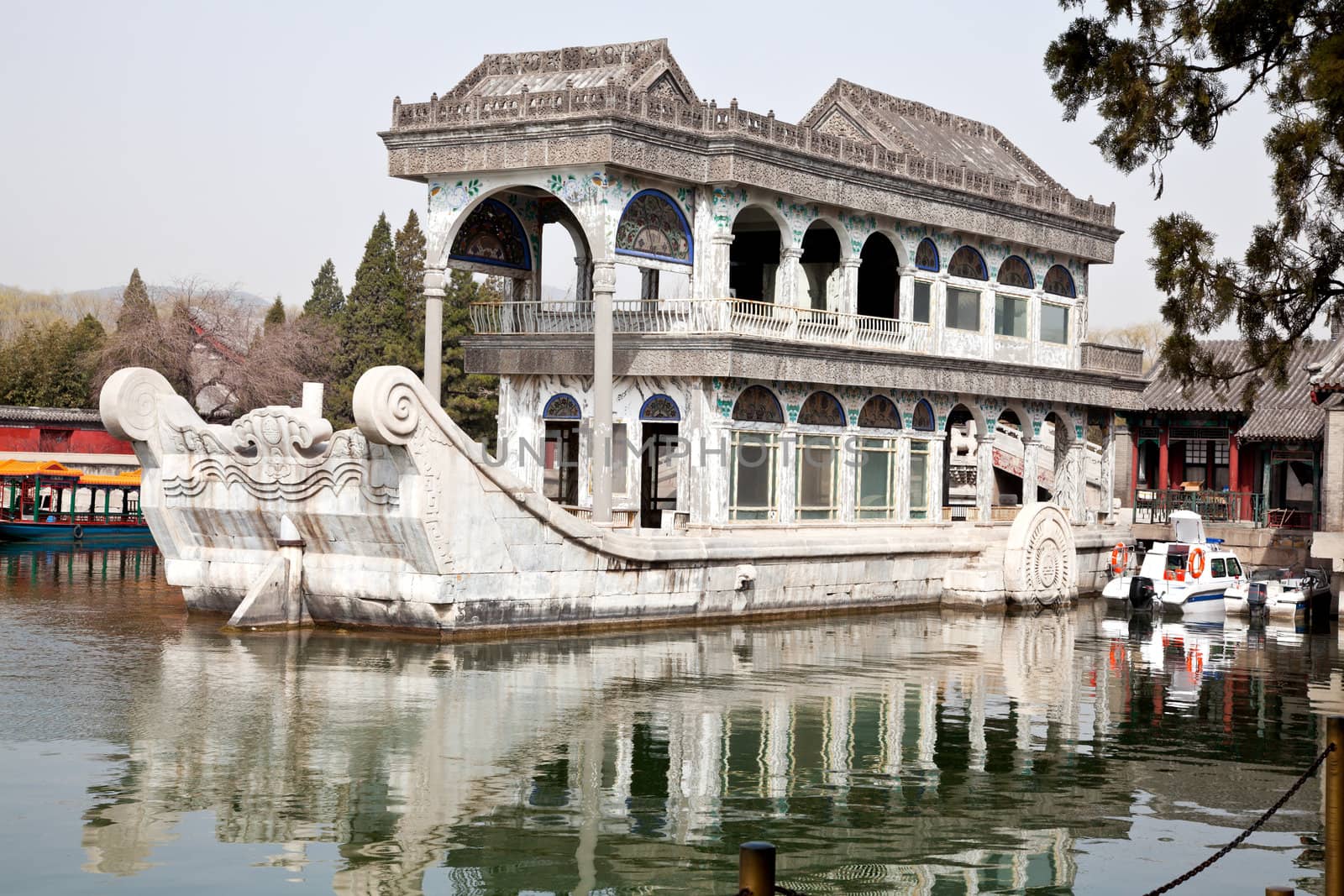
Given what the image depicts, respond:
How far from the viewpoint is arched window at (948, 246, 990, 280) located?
34281 mm

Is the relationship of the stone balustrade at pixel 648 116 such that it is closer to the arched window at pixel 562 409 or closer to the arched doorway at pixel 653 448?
the arched doorway at pixel 653 448

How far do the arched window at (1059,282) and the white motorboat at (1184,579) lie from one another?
646 cm

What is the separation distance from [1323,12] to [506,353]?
17.8 meters

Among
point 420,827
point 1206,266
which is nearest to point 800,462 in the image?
point 1206,266

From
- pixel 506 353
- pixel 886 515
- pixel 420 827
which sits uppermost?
pixel 506 353

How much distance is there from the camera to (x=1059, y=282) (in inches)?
1473

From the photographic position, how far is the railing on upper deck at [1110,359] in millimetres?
37969

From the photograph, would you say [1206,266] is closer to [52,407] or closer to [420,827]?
[420,827]

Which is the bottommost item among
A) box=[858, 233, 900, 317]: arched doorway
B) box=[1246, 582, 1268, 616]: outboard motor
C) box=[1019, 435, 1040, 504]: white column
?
box=[1246, 582, 1268, 616]: outboard motor

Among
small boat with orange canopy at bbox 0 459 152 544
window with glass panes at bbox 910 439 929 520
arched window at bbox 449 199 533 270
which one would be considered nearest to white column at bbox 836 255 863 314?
window with glass panes at bbox 910 439 929 520

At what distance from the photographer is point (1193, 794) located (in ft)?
49.8

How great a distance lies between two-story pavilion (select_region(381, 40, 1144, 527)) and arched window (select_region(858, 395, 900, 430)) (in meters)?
0.05

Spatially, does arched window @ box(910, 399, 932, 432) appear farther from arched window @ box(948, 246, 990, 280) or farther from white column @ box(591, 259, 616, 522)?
white column @ box(591, 259, 616, 522)

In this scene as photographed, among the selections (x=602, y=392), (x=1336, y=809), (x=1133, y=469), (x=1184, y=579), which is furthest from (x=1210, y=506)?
(x=1336, y=809)
